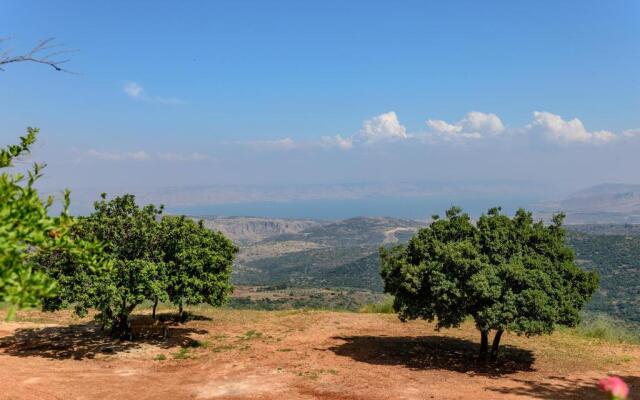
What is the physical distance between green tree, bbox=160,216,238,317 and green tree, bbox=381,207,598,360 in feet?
29.9

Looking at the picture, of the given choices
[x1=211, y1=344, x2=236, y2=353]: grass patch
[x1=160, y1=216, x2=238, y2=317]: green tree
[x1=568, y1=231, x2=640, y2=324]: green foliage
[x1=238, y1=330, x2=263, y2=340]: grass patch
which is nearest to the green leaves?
[x1=160, y1=216, x2=238, y2=317]: green tree

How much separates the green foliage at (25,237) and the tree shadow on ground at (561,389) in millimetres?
16522

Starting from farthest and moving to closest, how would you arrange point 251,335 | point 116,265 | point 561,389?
point 251,335 → point 116,265 → point 561,389

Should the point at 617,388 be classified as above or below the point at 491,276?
above

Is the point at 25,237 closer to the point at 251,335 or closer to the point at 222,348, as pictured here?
the point at 222,348

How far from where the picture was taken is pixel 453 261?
20.3 m

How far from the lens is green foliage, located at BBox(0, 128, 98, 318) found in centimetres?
625

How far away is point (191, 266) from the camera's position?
23406mm

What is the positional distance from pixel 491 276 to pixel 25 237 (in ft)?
58.3

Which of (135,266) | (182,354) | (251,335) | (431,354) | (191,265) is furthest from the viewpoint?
(251,335)

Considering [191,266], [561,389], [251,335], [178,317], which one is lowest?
[251,335]

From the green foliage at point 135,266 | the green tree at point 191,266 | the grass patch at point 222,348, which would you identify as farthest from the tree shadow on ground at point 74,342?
the green tree at point 191,266

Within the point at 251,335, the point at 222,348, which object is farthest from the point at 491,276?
the point at 251,335

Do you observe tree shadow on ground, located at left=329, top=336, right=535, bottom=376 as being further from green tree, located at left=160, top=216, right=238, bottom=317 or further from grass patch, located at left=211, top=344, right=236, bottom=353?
green tree, located at left=160, top=216, right=238, bottom=317
